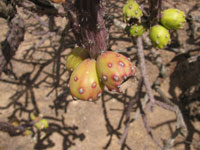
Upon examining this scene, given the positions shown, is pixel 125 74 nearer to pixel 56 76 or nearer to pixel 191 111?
pixel 191 111

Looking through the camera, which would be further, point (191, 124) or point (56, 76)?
point (56, 76)

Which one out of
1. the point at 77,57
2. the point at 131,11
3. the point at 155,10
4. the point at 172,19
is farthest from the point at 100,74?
the point at 172,19

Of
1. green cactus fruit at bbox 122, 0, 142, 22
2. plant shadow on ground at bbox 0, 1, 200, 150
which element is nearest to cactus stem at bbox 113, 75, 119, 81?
green cactus fruit at bbox 122, 0, 142, 22

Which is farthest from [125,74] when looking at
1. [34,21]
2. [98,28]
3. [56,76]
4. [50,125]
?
[34,21]

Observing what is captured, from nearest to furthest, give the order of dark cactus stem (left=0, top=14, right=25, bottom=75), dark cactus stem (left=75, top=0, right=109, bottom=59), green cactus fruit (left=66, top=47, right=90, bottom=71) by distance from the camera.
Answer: dark cactus stem (left=75, top=0, right=109, bottom=59)
green cactus fruit (left=66, top=47, right=90, bottom=71)
dark cactus stem (left=0, top=14, right=25, bottom=75)

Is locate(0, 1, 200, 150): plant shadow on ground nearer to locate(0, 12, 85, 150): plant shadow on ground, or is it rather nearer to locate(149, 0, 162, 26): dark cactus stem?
locate(0, 12, 85, 150): plant shadow on ground

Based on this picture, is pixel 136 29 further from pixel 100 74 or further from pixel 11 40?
pixel 11 40
